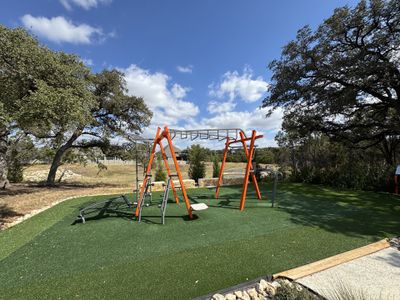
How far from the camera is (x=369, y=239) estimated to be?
4.17 m

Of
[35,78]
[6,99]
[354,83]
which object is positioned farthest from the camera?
[354,83]

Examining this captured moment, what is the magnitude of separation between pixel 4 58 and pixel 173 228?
626 cm

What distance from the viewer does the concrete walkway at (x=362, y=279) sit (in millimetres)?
2518

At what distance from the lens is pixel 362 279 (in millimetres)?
2834

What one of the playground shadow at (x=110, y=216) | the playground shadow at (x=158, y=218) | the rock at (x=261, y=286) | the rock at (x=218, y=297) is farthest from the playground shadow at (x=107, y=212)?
the rock at (x=261, y=286)

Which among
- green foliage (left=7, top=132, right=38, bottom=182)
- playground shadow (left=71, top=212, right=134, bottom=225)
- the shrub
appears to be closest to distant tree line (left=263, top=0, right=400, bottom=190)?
the shrub

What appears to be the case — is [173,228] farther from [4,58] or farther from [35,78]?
[4,58]

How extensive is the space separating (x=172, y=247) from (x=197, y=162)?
9.55 m

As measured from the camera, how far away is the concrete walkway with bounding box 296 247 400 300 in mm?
2518

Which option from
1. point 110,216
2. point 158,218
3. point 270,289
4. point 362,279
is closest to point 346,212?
point 362,279

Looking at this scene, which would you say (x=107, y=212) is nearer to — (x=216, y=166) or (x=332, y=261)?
(x=332, y=261)

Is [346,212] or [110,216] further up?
[346,212]

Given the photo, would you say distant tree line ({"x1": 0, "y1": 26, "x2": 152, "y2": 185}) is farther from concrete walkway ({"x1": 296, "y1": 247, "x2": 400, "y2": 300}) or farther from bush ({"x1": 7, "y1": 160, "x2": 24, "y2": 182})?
concrete walkway ({"x1": 296, "y1": 247, "x2": 400, "y2": 300})

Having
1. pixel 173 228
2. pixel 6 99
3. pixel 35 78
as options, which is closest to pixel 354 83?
pixel 173 228
